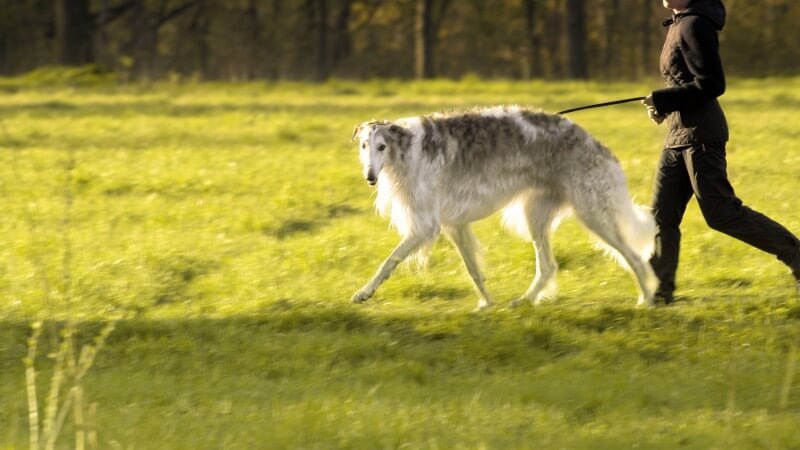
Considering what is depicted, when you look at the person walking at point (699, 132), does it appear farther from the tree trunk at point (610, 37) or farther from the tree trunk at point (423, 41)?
the tree trunk at point (610, 37)

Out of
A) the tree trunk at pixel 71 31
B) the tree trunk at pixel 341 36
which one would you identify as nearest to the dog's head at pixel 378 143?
the tree trunk at pixel 71 31

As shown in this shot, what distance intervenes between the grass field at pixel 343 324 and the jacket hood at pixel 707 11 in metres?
1.92

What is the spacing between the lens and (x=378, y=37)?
46.8 m

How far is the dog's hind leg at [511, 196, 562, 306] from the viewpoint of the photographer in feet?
32.6

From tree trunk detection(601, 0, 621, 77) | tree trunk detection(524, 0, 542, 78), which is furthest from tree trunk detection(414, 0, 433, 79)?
tree trunk detection(601, 0, 621, 77)

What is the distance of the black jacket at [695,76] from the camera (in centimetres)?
873

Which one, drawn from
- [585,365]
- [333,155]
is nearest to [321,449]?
[585,365]

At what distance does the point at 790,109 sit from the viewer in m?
23.1

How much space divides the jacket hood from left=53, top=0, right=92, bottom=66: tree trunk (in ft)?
97.4

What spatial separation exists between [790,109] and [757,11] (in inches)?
765

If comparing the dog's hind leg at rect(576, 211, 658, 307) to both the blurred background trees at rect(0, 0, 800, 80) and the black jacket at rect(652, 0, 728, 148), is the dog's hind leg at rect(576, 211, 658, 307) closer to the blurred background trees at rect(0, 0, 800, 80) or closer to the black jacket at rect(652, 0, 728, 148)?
the black jacket at rect(652, 0, 728, 148)

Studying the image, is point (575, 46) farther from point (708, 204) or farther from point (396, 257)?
point (708, 204)

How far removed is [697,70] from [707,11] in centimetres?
36

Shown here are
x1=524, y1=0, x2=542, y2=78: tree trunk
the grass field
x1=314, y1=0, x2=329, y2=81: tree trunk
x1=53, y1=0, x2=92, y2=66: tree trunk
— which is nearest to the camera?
the grass field
